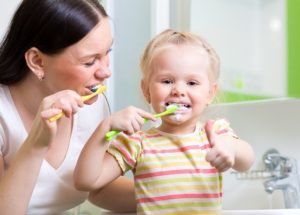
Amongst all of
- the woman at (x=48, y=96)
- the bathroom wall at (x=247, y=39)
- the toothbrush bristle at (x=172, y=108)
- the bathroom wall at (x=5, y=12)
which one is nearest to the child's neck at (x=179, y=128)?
the toothbrush bristle at (x=172, y=108)

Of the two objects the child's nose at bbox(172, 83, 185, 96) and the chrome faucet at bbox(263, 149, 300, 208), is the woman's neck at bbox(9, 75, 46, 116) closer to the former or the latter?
the child's nose at bbox(172, 83, 185, 96)

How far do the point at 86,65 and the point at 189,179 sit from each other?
0.27 metres

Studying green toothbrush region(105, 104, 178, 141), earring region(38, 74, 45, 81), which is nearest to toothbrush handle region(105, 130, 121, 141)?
green toothbrush region(105, 104, 178, 141)

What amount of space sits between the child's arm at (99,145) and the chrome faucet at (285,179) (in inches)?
25.5

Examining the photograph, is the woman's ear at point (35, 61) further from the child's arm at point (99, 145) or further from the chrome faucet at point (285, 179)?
the chrome faucet at point (285, 179)

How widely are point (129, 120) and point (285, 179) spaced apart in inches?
27.5

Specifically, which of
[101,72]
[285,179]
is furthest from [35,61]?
[285,179]

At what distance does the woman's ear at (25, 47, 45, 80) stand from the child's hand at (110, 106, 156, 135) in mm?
227

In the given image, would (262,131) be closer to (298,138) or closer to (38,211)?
(298,138)

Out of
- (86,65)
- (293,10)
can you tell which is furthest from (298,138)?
(86,65)

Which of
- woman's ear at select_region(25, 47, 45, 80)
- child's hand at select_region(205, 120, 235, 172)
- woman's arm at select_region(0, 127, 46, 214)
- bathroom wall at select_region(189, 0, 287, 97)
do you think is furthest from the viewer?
bathroom wall at select_region(189, 0, 287, 97)

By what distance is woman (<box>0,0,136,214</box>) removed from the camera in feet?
2.60

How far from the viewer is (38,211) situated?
0.97 m

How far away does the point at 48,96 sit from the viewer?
78 cm
